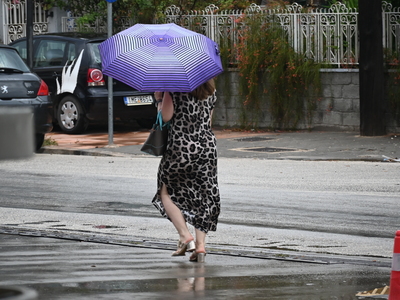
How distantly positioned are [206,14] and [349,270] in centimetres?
1236

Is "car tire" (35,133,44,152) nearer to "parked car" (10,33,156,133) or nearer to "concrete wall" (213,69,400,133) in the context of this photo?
"parked car" (10,33,156,133)

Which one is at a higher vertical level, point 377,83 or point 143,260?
point 377,83

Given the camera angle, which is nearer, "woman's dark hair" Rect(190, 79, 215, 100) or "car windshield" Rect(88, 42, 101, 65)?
"woman's dark hair" Rect(190, 79, 215, 100)

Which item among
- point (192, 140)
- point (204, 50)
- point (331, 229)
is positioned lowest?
point (331, 229)

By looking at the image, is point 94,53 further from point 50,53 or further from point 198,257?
point 198,257

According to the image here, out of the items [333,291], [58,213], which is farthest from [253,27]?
[333,291]

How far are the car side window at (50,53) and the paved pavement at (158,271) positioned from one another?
9264 millimetres

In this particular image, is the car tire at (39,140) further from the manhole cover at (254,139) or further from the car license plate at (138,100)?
the manhole cover at (254,139)

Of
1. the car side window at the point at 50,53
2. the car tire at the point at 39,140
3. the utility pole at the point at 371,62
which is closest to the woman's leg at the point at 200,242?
the car tire at the point at 39,140

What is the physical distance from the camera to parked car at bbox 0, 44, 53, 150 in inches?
534

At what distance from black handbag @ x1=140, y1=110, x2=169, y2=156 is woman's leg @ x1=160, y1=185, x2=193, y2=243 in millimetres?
323

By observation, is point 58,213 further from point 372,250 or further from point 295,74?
point 295,74

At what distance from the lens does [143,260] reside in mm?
6492

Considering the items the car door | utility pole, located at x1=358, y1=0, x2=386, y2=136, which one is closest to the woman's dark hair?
utility pole, located at x1=358, y1=0, x2=386, y2=136
